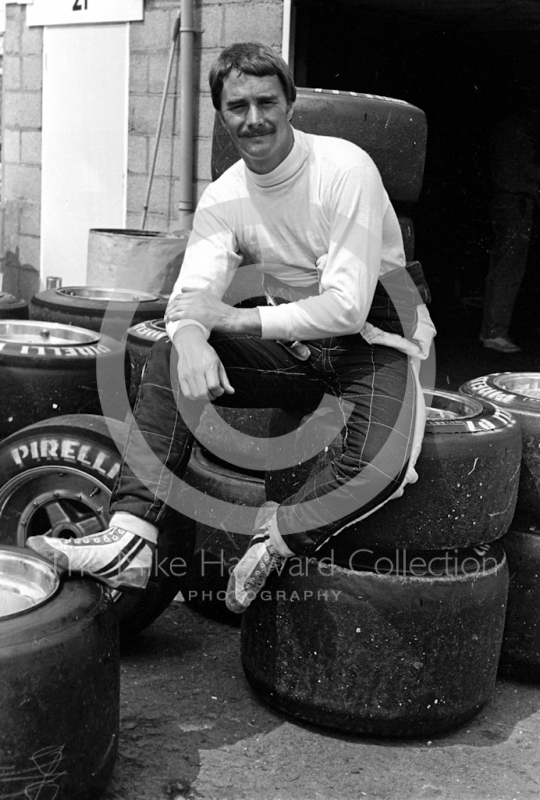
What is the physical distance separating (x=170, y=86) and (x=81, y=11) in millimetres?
1157

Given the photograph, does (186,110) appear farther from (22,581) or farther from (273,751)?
(273,751)

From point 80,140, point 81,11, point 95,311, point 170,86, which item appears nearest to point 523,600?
point 95,311

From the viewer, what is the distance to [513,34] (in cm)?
941

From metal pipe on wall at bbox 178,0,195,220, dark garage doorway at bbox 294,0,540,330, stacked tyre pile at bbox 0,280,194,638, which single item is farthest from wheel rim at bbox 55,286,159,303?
dark garage doorway at bbox 294,0,540,330

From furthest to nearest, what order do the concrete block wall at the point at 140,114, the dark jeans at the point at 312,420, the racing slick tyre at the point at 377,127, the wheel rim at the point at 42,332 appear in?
the concrete block wall at the point at 140,114 < the wheel rim at the point at 42,332 < the racing slick tyre at the point at 377,127 < the dark jeans at the point at 312,420

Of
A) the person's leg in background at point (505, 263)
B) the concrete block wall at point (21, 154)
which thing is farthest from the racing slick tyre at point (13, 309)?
the person's leg in background at point (505, 263)

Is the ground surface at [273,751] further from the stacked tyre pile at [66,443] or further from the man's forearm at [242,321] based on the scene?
the man's forearm at [242,321]

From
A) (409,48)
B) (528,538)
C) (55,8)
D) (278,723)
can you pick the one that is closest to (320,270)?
(528,538)

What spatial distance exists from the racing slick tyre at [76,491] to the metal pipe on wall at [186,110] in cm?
366

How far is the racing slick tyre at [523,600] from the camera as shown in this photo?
310 centimetres

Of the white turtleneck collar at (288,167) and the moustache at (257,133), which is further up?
the moustache at (257,133)

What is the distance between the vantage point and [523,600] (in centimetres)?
312

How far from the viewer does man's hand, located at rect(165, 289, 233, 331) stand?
2.81 metres

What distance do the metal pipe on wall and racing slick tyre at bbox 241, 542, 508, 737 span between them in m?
4.30
